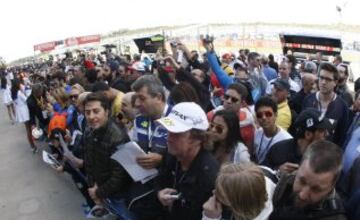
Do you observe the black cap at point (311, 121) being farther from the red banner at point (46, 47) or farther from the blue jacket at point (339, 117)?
the red banner at point (46, 47)

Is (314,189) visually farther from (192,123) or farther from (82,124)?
(82,124)

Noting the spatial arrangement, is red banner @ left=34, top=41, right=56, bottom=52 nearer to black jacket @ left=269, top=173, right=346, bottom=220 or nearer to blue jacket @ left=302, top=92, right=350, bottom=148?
blue jacket @ left=302, top=92, right=350, bottom=148

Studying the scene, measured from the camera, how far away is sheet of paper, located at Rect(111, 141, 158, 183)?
3.16 m

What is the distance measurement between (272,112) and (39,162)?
243 inches

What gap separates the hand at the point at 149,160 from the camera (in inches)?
124

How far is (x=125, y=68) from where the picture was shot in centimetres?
888

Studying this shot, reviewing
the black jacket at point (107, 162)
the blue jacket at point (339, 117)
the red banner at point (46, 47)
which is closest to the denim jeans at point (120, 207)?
the black jacket at point (107, 162)

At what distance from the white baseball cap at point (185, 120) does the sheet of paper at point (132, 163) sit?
26.0 inches

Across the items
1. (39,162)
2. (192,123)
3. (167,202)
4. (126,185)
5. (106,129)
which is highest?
(192,123)

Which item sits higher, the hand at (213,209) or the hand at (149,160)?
the hand at (213,209)

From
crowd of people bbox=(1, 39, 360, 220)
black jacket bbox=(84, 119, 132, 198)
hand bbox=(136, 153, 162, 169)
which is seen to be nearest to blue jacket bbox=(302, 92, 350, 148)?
crowd of people bbox=(1, 39, 360, 220)

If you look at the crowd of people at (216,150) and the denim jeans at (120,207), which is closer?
the crowd of people at (216,150)

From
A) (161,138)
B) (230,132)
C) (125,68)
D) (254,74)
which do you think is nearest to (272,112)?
(230,132)

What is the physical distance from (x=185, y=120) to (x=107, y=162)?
136 cm
